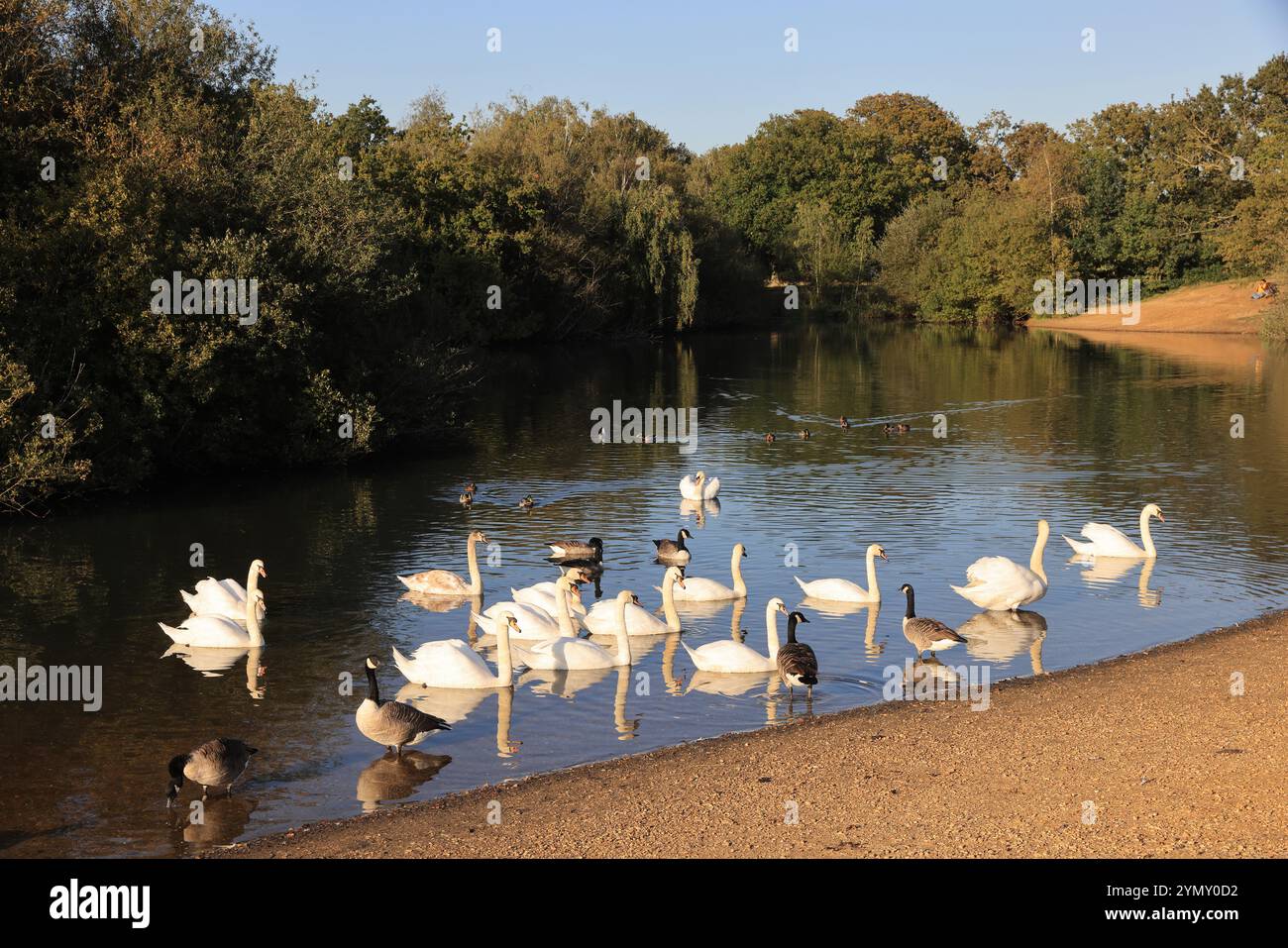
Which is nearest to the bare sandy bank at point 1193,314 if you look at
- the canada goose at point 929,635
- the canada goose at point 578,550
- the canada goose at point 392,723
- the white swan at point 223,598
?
the canada goose at point 578,550

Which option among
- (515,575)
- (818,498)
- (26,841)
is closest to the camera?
(26,841)

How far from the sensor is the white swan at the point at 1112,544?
75.2 ft

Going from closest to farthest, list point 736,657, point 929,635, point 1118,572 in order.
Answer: point 736,657
point 929,635
point 1118,572

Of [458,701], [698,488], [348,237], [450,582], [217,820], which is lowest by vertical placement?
[217,820]

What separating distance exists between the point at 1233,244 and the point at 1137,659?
245ft

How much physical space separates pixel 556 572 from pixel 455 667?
23.2 feet

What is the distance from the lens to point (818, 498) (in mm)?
29891

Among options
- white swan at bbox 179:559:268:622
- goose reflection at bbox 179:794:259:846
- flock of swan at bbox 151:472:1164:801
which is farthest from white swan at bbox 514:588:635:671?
goose reflection at bbox 179:794:259:846

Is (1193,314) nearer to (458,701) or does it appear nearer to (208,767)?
(458,701)

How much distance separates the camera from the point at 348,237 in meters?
35.4

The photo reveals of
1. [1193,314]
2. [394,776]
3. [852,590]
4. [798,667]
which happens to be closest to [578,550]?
[852,590]

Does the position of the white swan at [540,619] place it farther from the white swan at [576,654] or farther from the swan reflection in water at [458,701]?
the swan reflection in water at [458,701]
